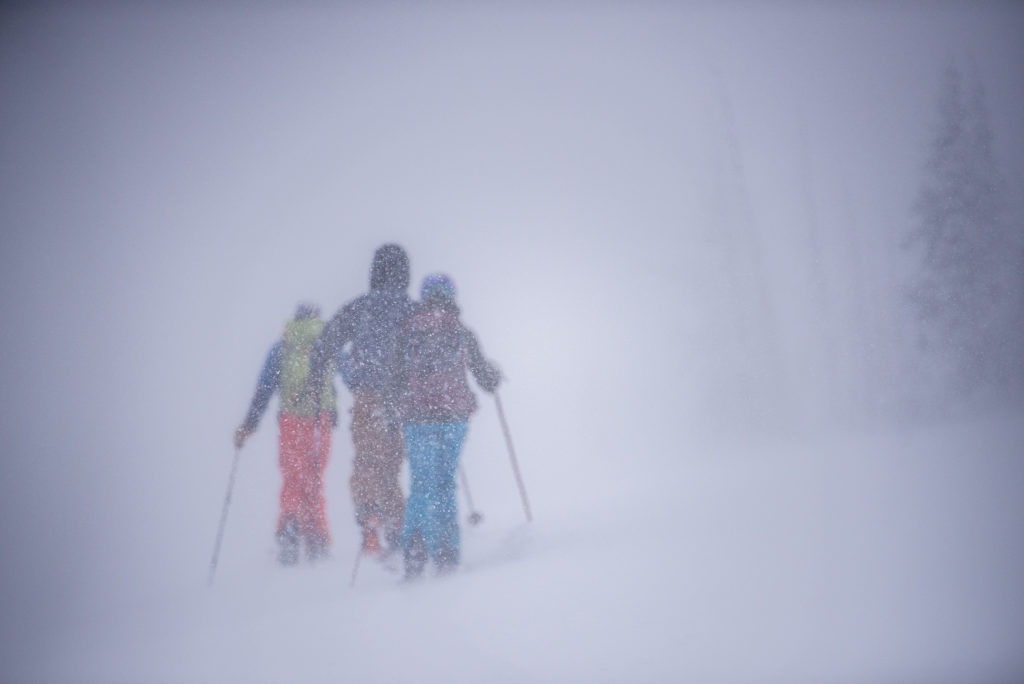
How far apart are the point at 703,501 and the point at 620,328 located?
4860 cm

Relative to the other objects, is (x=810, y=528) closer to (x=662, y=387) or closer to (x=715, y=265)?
(x=715, y=265)

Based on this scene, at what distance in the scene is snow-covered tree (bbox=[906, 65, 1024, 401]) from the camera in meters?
10.4

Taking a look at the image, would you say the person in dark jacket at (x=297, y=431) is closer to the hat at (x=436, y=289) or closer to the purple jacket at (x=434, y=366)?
the purple jacket at (x=434, y=366)

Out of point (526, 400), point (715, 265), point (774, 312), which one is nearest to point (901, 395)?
point (774, 312)

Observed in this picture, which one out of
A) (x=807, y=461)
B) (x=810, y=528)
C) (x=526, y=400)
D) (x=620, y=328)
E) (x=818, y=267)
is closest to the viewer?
(x=810, y=528)

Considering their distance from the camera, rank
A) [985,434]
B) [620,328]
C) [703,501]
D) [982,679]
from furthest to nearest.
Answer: [620,328] < [985,434] < [703,501] < [982,679]

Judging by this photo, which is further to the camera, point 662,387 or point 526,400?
point 526,400

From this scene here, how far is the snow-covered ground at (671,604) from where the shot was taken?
1911mm

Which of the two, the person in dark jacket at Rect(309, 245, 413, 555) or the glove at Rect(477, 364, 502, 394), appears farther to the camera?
the person in dark jacket at Rect(309, 245, 413, 555)

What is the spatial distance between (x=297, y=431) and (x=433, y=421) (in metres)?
1.96

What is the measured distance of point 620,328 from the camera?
51219 millimetres

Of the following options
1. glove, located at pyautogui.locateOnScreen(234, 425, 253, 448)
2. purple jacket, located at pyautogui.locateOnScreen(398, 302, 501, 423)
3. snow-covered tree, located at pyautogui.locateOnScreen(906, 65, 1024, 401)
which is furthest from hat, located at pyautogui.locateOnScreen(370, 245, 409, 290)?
snow-covered tree, located at pyautogui.locateOnScreen(906, 65, 1024, 401)

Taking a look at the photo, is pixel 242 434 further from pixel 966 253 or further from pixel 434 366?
pixel 966 253

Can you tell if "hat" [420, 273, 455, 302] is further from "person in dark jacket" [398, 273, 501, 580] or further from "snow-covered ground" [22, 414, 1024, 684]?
"snow-covered ground" [22, 414, 1024, 684]
